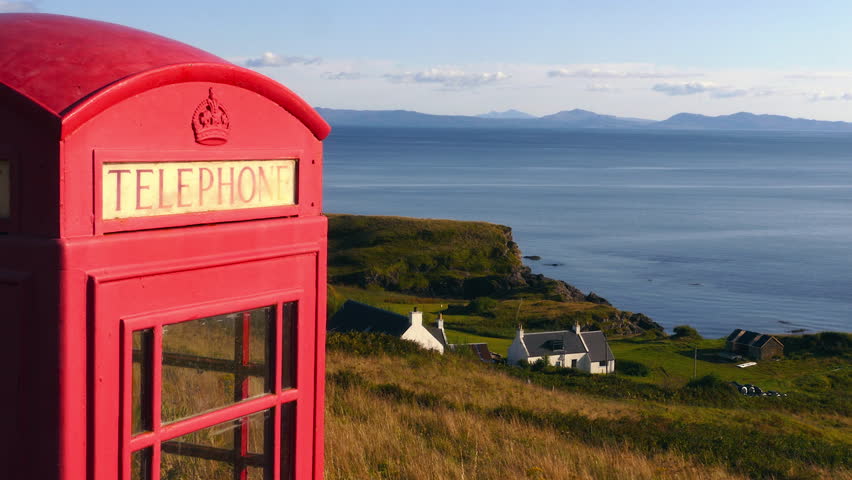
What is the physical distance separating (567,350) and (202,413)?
122 feet

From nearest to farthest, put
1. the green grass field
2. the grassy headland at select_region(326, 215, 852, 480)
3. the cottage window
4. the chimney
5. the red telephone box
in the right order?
the red telephone box < the cottage window < the grassy headland at select_region(326, 215, 852, 480) < the chimney < the green grass field

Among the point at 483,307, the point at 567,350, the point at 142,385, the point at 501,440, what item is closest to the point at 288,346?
the point at 142,385

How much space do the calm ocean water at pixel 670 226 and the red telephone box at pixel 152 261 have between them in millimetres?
46642

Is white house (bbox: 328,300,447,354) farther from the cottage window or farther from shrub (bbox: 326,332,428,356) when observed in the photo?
the cottage window

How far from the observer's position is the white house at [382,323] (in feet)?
88.8

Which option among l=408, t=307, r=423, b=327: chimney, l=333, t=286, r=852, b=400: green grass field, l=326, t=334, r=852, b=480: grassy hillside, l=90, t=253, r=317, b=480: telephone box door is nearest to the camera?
l=90, t=253, r=317, b=480: telephone box door

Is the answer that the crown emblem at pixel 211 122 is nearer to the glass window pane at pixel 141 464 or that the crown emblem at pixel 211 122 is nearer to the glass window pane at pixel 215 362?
the glass window pane at pixel 215 362

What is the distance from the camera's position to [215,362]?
2762mm

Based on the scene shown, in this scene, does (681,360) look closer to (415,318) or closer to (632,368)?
(632,368)

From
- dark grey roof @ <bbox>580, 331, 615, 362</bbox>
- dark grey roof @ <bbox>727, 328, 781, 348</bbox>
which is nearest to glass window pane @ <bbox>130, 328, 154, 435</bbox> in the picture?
dark grey roof @ <bbox>580, 331, 615, 362</bbox>

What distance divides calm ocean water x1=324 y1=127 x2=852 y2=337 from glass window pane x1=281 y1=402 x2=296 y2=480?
153 ft

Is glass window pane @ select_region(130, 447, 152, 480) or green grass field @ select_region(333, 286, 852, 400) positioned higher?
glass window pane @ select_region(130, 447, 152, 480)

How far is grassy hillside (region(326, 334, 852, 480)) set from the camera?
581 cm

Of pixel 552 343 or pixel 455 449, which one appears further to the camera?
pixel 552 343
